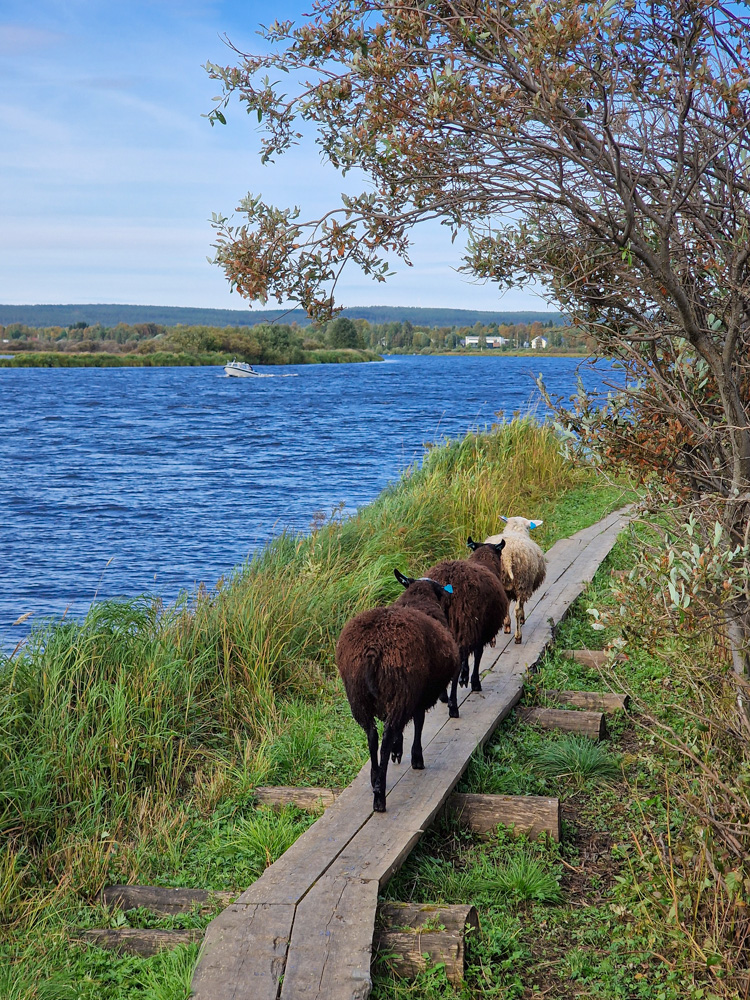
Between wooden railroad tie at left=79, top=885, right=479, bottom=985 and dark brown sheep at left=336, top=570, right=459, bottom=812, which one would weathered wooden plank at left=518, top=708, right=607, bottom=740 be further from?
wooden railroad tie at left=79, top=885, right=479, bottom=985

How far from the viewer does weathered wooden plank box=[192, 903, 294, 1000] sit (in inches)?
145

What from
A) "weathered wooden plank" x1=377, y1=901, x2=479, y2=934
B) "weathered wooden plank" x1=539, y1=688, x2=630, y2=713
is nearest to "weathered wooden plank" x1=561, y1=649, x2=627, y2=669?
"weathered wooden plank" x1=539, y1=688, x2=630, y2=713

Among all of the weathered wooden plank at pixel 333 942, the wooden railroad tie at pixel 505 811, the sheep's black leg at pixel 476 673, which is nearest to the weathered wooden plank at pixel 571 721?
the sheep's black leg at pixel 476 673

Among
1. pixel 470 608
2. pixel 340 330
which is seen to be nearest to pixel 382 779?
pixel 470 608

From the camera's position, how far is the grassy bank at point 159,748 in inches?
192

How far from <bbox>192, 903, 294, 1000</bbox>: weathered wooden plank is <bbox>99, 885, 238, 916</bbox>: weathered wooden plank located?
559mm

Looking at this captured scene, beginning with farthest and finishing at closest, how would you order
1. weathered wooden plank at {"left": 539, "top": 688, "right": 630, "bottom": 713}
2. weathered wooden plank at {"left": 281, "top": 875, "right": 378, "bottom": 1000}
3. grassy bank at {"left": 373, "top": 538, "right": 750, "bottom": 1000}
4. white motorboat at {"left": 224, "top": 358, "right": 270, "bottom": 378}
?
1. white motorboat at {"left": 224, "top": 358, "right": 270, "bottom": 378}
2. weathered wooden plank at {"left": 539, "top": 688, "right": 630, "bottom": 713}
3. grassy bank at {"left": 373, "top": 538, "right": 750, "bottom": 1000}
4. weathered wooden plank at {"left": 281, "top": 875, "right": 378, "bottom": 1000}

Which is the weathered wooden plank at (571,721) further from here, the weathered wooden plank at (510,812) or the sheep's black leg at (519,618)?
the sheep's black leg at (519,618)

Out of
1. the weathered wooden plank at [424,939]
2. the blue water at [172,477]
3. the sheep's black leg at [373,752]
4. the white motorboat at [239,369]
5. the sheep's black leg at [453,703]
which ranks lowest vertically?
the blue water at [172,477]

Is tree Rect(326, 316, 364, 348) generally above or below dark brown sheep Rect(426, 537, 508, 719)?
above

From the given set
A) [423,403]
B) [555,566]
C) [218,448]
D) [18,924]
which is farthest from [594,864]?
[423,403]

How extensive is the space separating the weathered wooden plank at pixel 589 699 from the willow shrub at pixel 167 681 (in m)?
2.15

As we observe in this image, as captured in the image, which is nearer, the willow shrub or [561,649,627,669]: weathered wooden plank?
the willow shrub

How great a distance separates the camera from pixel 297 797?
5.65 meters
